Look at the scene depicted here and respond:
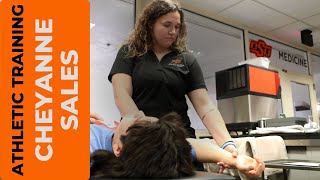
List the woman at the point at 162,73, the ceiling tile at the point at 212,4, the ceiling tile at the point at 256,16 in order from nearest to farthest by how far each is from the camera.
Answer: the woman at the point at 162,73 < the ceiling tile at the point at 212,4 < the ceiling tile at the point at 256,16

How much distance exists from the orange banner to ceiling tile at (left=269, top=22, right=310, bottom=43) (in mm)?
4594

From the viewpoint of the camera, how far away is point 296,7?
3.90m

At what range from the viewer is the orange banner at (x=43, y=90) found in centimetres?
44

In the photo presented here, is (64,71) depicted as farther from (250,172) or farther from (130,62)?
(130,62)

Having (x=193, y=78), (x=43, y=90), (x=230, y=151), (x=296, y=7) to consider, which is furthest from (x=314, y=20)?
(x=43, y=90)

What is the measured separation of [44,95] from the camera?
1.46 feet

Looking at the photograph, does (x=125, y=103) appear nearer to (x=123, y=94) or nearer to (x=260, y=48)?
(x=123, y=94)

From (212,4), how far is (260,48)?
1.34 meters

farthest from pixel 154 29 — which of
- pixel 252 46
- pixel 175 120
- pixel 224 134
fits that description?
pixel 252 46

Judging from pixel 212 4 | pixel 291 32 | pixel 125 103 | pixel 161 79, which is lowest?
pixel 125 103

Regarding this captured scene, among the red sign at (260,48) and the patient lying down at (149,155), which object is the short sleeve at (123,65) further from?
the red sign at (260,48)

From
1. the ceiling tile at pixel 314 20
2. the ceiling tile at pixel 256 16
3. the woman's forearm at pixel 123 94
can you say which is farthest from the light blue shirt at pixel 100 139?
the ceiling tile at pixel 314 20

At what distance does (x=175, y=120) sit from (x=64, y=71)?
11.3 inches

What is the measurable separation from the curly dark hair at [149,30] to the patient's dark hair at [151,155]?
796mm
